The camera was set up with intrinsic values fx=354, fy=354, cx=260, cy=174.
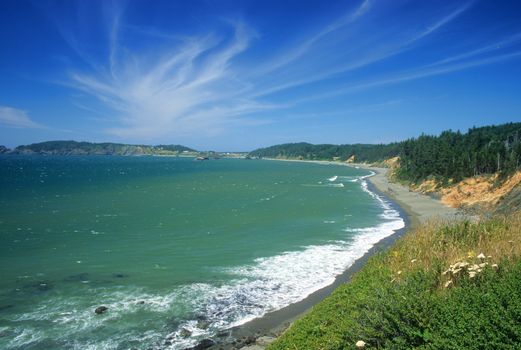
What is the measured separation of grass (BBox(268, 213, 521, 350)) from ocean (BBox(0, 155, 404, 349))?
6286 mm

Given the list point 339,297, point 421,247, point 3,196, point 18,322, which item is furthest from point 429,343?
point 3,196

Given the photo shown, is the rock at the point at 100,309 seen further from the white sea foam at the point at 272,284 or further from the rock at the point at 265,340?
the rock at the point at 265,340

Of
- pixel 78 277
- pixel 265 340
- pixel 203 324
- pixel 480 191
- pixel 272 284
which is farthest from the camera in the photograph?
pixel 480 191

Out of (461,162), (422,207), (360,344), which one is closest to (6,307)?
(360,344)

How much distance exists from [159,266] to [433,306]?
2003 cm

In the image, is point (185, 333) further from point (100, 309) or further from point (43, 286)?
point (43, 286)

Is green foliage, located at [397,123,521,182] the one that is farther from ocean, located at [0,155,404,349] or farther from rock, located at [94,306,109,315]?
rock, located at [94,306,109,315]

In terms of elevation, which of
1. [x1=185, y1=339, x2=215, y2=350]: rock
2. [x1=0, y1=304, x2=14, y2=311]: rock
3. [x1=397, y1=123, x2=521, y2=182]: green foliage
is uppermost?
[x1=397, y1=123, x2=521, y2=182]: green foliage

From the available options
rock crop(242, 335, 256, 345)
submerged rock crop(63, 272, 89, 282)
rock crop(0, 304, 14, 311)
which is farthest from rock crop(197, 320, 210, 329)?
rock crop(0, 304, 14, 311)

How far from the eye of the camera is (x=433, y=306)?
8.96 meters

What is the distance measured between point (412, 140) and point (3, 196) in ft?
441

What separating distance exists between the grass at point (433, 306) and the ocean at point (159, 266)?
20.6 ft

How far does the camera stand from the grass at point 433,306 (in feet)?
24.3

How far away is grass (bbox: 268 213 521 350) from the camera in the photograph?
7.39 metres
